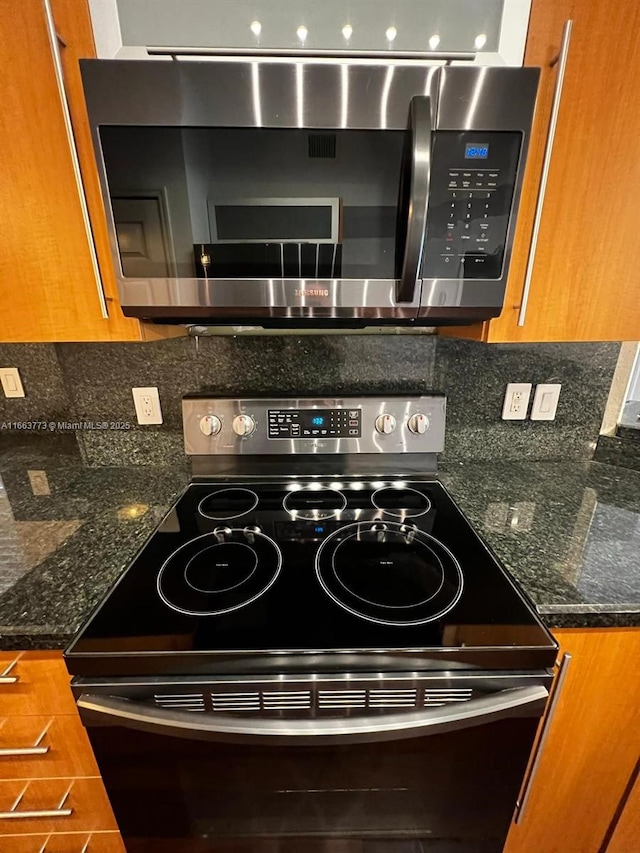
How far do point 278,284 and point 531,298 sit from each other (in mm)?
564

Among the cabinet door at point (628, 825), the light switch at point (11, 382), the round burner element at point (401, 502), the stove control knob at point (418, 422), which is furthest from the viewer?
the light switch at point (11, 382)

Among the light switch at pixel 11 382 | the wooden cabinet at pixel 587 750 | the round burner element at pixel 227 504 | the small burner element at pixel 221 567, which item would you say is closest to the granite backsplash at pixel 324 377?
the light switch at pixel 11 382

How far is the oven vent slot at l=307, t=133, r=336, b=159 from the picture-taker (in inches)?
27.9

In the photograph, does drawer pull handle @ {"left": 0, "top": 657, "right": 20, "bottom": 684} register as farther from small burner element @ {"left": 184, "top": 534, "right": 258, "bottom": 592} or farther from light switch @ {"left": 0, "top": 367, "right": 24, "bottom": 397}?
light switch @ {"left": 0, "top": 367, "right": 24, "bottom": 397}

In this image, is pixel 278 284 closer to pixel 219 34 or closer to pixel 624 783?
pixel 219 34

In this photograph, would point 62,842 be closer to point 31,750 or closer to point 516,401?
point 31,750

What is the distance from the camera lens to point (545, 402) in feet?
3.84

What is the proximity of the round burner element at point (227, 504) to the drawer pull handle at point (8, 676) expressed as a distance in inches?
17.3

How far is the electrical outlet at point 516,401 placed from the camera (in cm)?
116

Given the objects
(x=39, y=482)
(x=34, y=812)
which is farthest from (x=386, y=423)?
(x=34, y=812)

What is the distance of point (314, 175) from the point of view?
0.73 metres

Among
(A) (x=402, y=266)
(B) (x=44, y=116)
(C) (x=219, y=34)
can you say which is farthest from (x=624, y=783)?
(B) (x=44, y=116)

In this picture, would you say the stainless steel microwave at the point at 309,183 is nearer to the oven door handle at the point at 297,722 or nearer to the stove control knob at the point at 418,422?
the stove control knob at the point at 418,422

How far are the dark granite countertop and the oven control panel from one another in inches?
6.6
